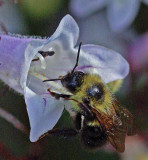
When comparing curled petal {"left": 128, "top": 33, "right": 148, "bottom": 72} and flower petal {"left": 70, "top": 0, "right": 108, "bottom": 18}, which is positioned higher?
flower petal {"left": 70, "top": 0, "right": 108, "bottom": 18}

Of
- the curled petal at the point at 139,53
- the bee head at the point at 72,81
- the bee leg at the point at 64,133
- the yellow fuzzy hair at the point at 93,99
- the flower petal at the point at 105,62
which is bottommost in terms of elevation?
the curled petal at the point at 139,53

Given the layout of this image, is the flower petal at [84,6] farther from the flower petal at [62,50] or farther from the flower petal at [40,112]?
the flower petal at [40,112]

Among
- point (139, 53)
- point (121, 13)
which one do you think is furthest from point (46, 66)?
point (121, 13)

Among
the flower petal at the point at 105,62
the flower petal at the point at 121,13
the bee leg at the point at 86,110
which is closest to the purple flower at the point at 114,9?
the flower petal at the point at 121,13

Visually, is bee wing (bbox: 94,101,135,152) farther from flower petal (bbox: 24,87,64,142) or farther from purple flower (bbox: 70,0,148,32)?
purple flower (bbox: 70,0,148,32)

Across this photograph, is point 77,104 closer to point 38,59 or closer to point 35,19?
point 38,59

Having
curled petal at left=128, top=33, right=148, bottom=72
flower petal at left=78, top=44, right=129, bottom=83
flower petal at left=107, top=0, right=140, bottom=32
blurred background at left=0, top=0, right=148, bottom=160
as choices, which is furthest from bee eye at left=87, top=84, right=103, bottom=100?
flower petal at left=107, top=0, right=140, bottom=32

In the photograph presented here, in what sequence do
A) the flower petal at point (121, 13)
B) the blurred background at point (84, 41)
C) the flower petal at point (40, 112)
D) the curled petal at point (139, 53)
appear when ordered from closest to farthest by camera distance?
the flower petal at point (40, 112), the blurred background at point (84, 41), the curled petal at point (139, 53), the flower petal at point (121, 13)

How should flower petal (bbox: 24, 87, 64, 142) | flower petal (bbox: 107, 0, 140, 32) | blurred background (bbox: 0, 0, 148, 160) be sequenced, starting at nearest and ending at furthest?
1. flower petal (bbox: 24, 87, 64, 142)
2. blurred background (bbox: 0, 0, 148, 160)
3. flower petal (bbox: 107, 0, 140, 32)

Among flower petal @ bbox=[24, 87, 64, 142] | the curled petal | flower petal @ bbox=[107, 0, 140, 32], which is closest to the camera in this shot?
flower petal @ bbox=[24, 87, 64, 142]
